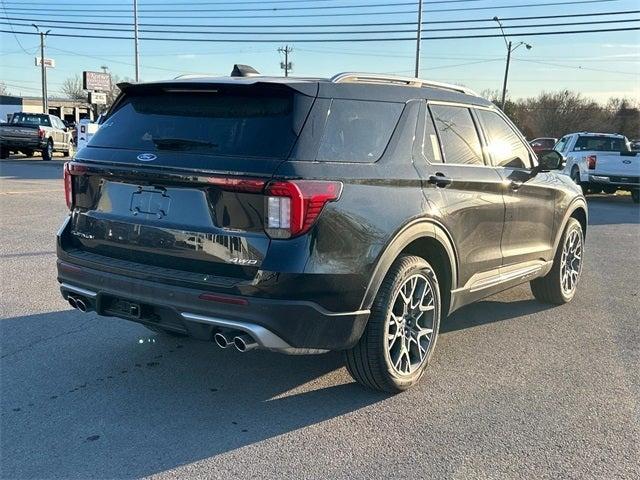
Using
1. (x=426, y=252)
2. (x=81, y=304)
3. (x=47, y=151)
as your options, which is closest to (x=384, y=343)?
(x=426, y=252)

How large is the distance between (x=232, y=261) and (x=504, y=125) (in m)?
2.96

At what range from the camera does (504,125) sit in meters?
5.25

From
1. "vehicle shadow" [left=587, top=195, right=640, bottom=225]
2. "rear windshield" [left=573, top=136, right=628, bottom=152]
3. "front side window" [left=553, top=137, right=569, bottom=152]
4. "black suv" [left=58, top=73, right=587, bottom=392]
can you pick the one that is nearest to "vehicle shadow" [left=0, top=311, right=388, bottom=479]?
"black suv" [left=58, top=73, right=587, bottom=392]

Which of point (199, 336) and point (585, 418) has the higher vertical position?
point (199, 336)

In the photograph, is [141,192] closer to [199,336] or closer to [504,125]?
[199,336]

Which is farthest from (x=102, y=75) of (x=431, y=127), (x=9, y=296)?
(x=431, y=127)

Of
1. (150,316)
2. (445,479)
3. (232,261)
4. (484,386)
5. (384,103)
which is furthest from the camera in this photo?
(484,386)

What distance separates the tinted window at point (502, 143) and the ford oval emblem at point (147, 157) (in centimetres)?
253

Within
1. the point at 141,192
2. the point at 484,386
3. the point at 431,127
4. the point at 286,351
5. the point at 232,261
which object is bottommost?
the point at 484,386

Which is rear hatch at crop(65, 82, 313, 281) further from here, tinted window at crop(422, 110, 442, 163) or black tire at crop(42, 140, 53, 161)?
black tire at crop(42, 140, 53, 161)

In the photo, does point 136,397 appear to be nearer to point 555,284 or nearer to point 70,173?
point 70,173

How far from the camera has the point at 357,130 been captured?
365 cm

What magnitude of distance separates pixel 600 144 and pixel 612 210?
3.64 meters

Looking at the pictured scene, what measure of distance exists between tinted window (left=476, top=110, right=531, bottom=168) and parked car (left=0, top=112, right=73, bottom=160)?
80.2 ft
